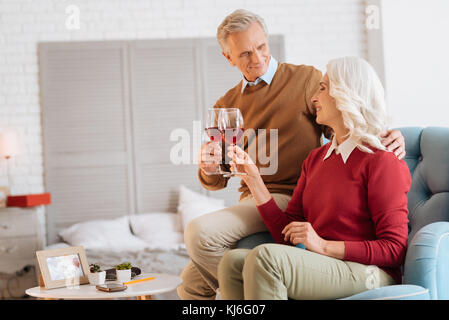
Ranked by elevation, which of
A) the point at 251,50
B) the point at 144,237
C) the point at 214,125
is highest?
the point at 251,50

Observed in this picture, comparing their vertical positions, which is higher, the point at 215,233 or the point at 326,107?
the point at 326,107

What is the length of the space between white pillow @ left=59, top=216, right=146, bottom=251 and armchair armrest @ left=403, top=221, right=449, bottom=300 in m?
2.38

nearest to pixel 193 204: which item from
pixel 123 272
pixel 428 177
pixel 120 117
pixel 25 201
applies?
pixel 120 117

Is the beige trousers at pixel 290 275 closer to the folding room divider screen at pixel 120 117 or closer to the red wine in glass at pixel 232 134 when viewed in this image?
the red wine in glass at pixel 232 134

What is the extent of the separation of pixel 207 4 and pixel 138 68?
79 cm

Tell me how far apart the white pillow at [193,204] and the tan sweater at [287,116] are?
196cm

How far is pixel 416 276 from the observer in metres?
1.40

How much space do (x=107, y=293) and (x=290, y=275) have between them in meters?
0.68

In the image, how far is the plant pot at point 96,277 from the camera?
1.81m

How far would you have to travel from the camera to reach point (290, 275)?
4.25 feet

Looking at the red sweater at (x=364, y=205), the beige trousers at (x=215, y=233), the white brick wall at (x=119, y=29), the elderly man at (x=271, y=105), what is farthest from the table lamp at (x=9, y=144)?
the red sweater at (x=364, y=205)

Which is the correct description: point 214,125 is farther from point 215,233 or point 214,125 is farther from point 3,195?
point 3,195

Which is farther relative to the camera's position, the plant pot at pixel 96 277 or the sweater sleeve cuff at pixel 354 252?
the plant pot at pixel 96 277
